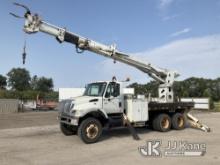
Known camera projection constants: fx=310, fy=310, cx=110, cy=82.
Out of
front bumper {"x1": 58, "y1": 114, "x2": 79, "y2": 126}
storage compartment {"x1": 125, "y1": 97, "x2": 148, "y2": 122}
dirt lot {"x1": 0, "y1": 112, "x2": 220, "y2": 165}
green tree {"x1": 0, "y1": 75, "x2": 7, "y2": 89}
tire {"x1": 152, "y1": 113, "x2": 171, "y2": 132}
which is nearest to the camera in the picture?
dirt lot {"x1": 0, "y1": 112, "x2": 220, "y2": 165}

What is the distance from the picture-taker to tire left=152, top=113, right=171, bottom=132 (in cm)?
1614

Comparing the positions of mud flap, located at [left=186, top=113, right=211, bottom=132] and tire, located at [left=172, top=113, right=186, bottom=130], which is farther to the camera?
tire, located at [left=172, top=113, right=186, bottom=130]

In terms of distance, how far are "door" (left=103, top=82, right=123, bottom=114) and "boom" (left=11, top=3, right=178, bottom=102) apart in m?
2.28

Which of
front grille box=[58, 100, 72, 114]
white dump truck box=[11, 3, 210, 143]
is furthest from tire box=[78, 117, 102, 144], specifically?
front grille box=[58, 100, 72, 114]

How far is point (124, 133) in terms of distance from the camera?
610 inches

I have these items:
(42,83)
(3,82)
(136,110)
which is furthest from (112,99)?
(42,83)

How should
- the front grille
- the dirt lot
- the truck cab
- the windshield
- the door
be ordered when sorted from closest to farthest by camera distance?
the dirt lot → the truck cab → the front grille → the door → the windshield

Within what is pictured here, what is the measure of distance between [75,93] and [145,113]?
26.0 meters

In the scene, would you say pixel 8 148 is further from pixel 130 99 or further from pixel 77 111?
pixel 130 99

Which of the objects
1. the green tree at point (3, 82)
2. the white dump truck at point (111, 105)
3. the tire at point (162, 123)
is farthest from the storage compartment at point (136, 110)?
the green tree at point (3, 82)

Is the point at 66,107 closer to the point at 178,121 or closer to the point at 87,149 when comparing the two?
the point at 87,149

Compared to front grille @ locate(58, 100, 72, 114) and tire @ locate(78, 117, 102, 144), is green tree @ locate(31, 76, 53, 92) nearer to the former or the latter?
front grille @ locate(58, 100, 72, 114)

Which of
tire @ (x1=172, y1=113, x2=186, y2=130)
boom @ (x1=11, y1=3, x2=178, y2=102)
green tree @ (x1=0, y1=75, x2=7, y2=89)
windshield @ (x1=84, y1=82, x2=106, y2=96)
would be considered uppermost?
green tree @ (x1=0, y1=75, x2=7, y2=89)

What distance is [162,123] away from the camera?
1639 centimetres
